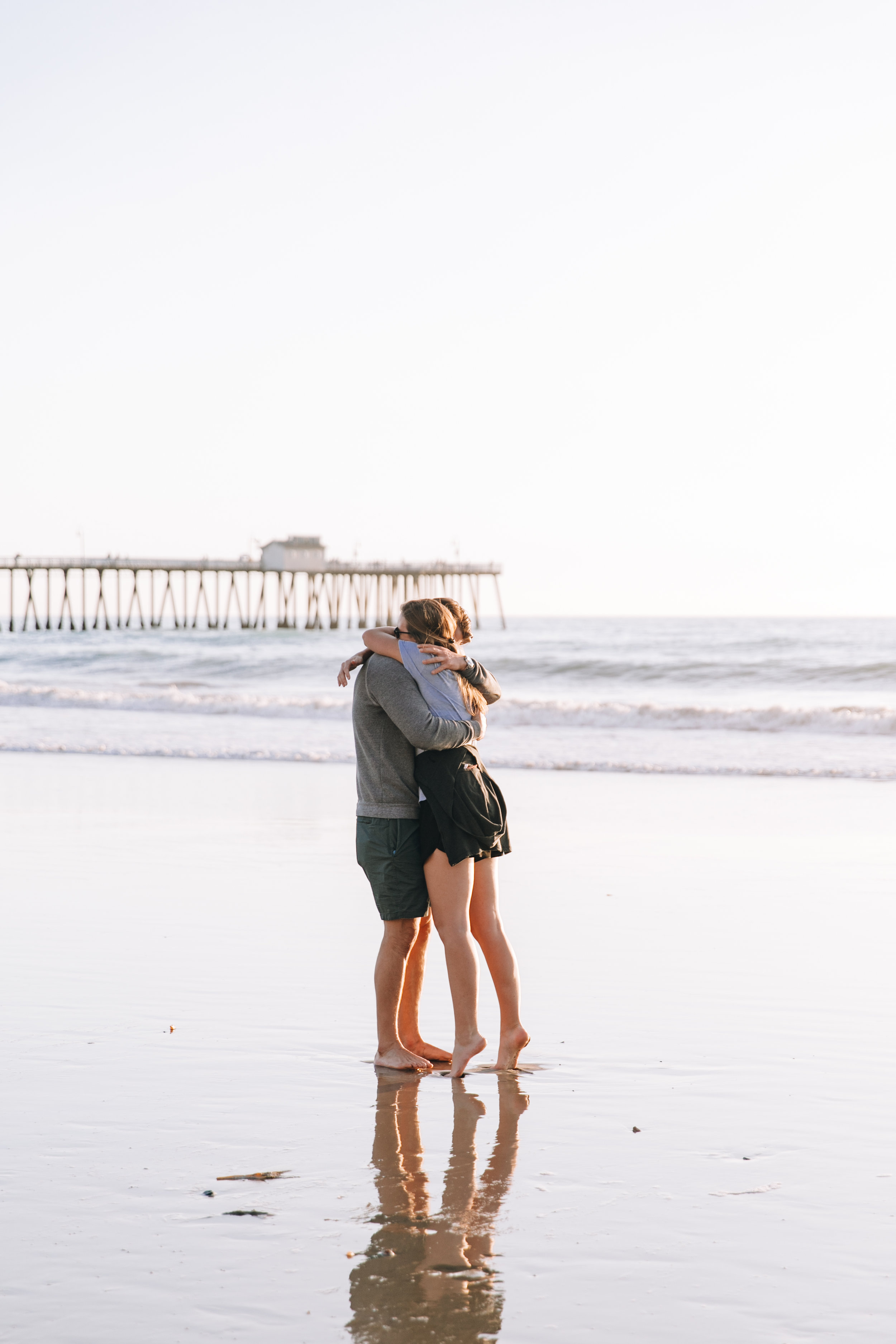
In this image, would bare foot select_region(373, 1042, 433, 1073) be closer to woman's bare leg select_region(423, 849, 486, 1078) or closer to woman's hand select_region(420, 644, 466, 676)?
woman's bare leg select_region(423, 849, 486, 1078)

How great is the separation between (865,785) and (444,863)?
333 inches

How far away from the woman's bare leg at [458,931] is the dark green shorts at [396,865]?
50 mm

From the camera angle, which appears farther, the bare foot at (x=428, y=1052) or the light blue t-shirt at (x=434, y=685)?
the bare foot at (x=428, y=1052)

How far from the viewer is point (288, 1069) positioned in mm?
3951

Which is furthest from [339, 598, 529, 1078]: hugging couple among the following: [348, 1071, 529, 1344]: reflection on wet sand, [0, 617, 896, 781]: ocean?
[0, 617, 896, 781]: ocean

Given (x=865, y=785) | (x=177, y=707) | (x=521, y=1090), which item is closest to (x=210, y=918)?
(x=521, y=1090)

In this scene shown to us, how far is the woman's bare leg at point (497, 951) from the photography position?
4086 mm

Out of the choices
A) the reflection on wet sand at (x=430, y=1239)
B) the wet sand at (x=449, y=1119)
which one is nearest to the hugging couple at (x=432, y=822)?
the wet sand at (x=449, y=1119)

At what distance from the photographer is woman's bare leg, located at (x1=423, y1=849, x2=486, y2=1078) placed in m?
4.06

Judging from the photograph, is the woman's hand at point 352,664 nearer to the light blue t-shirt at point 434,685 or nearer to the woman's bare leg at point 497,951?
the light blue t-shirt at point 434,685

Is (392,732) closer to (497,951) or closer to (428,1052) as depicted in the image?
(497,951)

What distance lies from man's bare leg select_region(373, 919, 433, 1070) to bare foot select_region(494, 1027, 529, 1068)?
0.23 m

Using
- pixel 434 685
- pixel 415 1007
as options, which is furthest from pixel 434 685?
pixel 415 1007

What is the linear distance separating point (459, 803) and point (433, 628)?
0.55 meters
